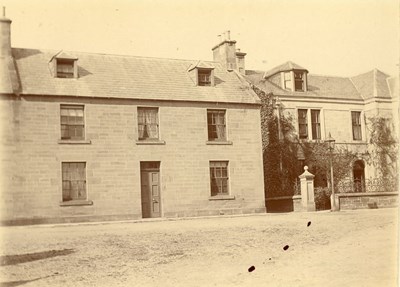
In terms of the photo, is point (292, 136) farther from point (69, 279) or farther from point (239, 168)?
point (69, 279)

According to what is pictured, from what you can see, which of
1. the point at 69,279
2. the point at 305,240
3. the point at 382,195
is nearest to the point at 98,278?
the point at 69,279

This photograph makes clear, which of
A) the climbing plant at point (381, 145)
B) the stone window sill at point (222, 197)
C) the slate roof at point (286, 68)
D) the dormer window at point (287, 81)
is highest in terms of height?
the slate roof at point (286, 68)

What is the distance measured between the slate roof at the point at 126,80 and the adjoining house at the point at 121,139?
0.05 m

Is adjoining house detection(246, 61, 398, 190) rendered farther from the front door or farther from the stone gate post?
the front door

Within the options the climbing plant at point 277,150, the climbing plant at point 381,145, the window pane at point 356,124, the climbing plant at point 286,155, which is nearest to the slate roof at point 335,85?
the window pane at point 356,124

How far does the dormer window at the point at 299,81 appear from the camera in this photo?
99.6 feet

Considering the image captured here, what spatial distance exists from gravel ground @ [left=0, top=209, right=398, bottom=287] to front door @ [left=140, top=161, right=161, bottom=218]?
24.7 feet

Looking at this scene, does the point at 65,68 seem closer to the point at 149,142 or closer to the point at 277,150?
the point at 149,142

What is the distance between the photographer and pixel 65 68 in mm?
21344

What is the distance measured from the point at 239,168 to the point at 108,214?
681cm

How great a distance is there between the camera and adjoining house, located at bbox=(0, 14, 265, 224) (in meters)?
19.5

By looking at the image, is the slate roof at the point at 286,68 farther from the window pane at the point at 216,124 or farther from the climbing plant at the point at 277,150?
the window pane at the point at 216,124

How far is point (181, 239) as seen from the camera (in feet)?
41.9

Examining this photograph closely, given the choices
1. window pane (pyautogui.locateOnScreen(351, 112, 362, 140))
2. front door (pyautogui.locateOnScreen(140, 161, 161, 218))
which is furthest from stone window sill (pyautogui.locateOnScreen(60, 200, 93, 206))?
window pane (pyautogui.locateOnScreen(351, 112, 362, 140))
